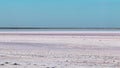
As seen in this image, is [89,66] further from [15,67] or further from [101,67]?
[15,67]

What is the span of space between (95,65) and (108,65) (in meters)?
0.46

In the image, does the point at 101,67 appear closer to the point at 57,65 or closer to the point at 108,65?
the point at 108,65

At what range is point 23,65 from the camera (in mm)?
10805

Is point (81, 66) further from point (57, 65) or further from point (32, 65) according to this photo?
point (32, 65)

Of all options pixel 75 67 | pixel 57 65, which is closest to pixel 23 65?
pixel 57 65

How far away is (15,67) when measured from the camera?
10.4 meters

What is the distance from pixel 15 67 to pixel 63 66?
1633mm

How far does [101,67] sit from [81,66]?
0.69 metres

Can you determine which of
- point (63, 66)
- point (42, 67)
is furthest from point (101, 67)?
point (42, 67)

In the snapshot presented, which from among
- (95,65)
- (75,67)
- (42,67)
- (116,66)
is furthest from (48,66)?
(116,66)

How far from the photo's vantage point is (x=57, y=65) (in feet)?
35.6

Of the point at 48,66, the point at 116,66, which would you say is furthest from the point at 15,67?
the point at 116,66

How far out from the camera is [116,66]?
10.7 metres

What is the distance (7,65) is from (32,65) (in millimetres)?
884
